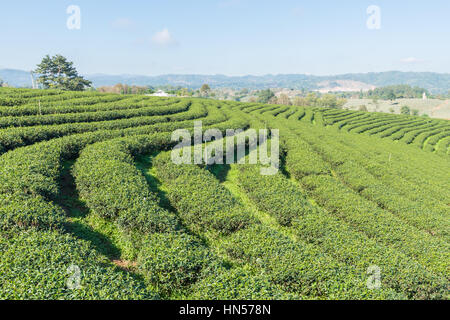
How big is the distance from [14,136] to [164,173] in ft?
27.4

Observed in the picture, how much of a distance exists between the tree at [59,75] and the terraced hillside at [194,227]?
45.3 meters

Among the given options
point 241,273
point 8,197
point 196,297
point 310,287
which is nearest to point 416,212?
point 310,287

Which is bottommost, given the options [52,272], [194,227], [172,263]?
[194,227]

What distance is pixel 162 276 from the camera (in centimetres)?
733

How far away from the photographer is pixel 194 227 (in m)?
10.6

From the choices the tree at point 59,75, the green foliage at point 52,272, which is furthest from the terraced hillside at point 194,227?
the tree at point 59,75

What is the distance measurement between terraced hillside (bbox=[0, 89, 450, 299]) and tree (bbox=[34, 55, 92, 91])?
149ft

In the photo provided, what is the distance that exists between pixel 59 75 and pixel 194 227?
209 ft

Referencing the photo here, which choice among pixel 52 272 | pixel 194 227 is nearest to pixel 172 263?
pixel 52 272

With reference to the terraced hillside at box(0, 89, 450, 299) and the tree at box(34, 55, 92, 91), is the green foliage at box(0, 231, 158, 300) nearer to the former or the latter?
the terraced hillside at box(0, 89, 450, 299)

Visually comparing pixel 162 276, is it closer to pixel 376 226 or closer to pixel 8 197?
pixel 8 197

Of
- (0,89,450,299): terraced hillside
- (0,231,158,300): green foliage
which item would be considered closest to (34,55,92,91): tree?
(0,89,450,299): terraced hillside

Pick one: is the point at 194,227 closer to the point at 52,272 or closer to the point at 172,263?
the point at 172,263

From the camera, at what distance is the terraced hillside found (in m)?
6.70
